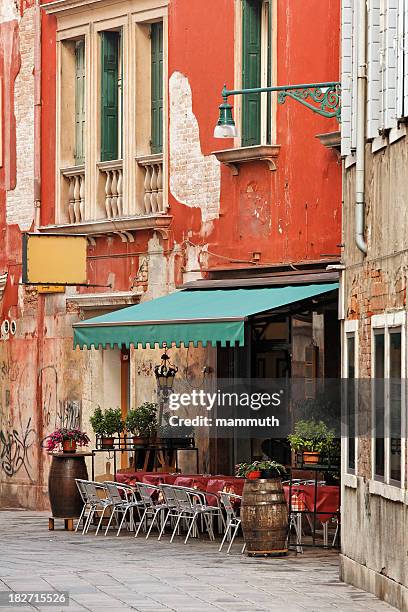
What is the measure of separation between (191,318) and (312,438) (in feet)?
6.85

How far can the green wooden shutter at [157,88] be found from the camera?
25.9 m

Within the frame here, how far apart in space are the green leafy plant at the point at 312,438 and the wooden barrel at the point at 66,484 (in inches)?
177

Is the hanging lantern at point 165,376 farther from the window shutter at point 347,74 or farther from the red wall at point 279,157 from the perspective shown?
the window shutter at point 347,74

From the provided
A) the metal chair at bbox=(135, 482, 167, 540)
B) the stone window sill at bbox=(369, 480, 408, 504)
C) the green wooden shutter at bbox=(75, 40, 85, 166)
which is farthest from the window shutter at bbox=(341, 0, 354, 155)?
the green wooden shutter at bbox=(75, 40, 85, 166)

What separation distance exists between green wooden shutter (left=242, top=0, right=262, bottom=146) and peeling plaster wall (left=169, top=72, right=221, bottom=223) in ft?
2.51

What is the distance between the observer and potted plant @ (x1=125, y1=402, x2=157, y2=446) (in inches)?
951

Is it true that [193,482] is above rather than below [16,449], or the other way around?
below

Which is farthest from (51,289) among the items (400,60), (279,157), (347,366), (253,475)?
(400,60)

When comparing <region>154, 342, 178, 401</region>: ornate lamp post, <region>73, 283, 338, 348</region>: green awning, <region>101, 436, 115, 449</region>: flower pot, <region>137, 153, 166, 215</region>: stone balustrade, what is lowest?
<region>101, 436, 115, 449</region>: flower pot

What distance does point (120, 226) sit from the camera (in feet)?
84.9

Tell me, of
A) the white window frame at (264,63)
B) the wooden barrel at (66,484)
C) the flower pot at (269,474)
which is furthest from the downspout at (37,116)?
the flower pot at (269,474)

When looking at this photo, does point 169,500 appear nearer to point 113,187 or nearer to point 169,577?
point 169,577

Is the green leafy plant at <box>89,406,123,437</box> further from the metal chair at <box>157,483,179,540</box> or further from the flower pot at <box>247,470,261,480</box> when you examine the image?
the flower pot at <box>247,470,261,480</box>

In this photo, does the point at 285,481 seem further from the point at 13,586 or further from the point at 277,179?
the point at 13,586
